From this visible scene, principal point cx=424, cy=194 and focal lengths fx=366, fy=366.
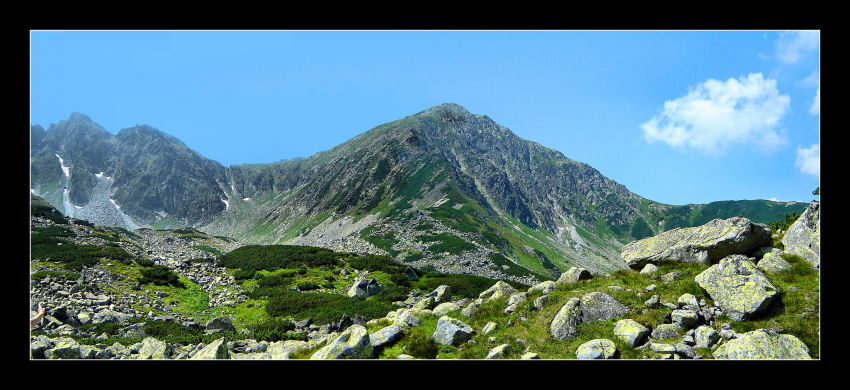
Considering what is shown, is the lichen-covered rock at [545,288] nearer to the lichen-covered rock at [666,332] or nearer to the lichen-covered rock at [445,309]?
the lichen-covered rock at [445,309]

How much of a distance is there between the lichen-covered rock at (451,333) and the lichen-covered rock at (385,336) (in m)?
1.53

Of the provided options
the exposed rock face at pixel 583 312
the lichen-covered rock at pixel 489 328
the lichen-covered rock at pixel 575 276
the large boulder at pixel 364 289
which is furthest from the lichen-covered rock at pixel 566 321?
the large boulder at pixel 364 289

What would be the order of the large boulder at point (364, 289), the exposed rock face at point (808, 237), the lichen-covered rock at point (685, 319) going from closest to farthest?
1. the lichen-covered rock at point (685, 319)
2. the exposed rock face at point (808, 237)
3. the large boulder at point (364, 289)

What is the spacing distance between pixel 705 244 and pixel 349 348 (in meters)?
18.8

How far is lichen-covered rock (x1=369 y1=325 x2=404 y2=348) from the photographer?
14992mm

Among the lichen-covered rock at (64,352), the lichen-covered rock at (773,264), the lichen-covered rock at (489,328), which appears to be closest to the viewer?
the lichen-covered rock at (773,264)

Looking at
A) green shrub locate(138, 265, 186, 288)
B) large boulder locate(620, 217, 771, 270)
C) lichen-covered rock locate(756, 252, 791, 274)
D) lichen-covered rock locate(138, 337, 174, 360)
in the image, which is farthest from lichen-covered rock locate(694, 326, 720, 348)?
green shrub locate(138, 265, 186, 288)

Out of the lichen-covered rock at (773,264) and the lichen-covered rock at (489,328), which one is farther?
the lichen-covered rock at (489,328)

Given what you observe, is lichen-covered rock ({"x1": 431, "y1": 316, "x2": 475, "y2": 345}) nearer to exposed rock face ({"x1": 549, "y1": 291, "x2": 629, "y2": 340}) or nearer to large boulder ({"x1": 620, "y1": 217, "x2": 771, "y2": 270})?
exposed rock face ({"x1": 549, "y1": 291, "x2": 629, "y2": 340})

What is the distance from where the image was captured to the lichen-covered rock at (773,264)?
15.9m

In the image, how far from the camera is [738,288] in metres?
14.0
